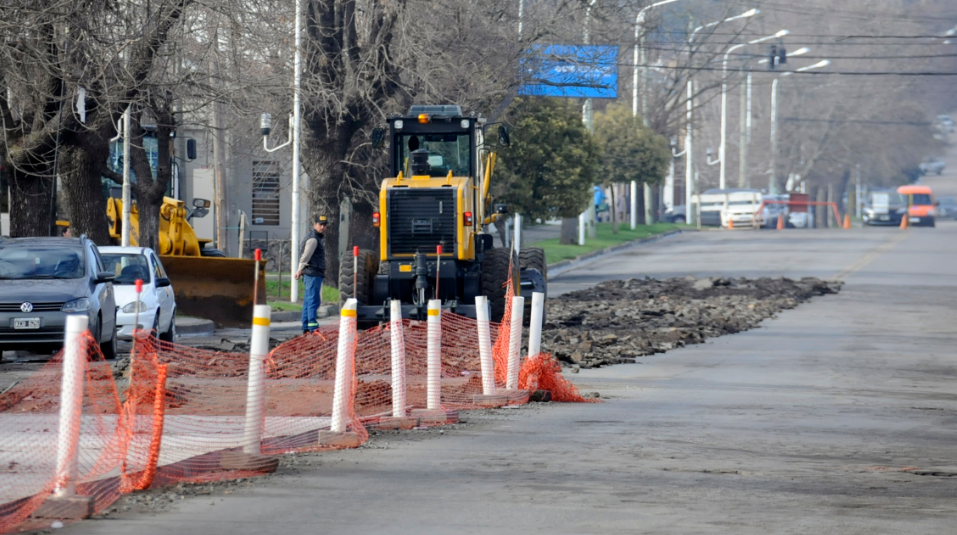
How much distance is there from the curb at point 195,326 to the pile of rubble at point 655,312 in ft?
19.6

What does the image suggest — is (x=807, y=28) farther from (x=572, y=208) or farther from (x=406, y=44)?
(x=406, y=44)

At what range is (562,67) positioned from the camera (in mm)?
33875

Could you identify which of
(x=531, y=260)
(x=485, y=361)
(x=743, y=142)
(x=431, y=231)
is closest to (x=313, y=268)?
(x=431, y=231)

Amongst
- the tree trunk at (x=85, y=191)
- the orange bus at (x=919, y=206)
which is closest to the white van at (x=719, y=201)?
the orange bus at (x=919, y=206)

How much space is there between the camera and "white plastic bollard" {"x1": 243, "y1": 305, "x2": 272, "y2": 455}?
333 inches

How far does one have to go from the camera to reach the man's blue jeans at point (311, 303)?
764 inches

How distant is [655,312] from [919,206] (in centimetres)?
6018

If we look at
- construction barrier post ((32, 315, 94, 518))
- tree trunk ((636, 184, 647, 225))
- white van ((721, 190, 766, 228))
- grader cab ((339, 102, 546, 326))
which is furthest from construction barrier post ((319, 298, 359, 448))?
white van ((721, 190, 766, 228))

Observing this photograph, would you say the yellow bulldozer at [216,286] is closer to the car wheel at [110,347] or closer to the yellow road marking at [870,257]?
the car wheel at [110,347]

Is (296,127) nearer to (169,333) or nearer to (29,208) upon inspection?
(29,208)

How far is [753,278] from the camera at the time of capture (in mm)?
37469

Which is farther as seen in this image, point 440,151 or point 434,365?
point 440,151

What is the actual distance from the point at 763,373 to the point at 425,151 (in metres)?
6.40

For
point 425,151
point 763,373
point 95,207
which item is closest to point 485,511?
point 763,373
